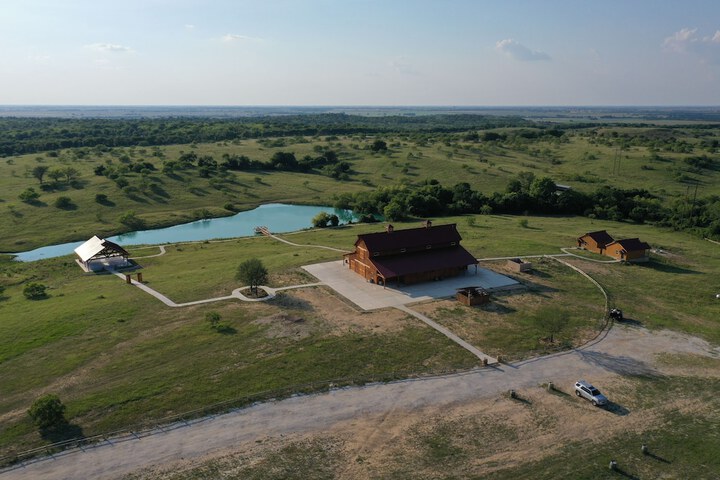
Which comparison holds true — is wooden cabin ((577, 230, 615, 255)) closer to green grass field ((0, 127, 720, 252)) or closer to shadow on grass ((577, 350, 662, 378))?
shadow on grass ((577, 350, 662, 378))

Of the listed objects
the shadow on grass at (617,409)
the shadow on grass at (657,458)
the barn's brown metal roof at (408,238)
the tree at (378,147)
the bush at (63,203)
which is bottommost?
the shadow on grass at (657,458)

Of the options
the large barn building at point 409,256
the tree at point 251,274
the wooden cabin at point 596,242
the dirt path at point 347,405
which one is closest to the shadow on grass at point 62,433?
the dirt path at point 347,405

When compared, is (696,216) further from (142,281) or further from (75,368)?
(75,368)

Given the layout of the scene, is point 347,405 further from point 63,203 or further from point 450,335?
point 63,203

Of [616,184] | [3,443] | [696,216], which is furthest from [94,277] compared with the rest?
[616,184]

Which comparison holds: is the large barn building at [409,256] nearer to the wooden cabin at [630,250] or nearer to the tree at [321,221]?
the wooden cabin at [630,250]

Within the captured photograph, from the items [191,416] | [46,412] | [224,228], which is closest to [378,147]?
[224,228]
